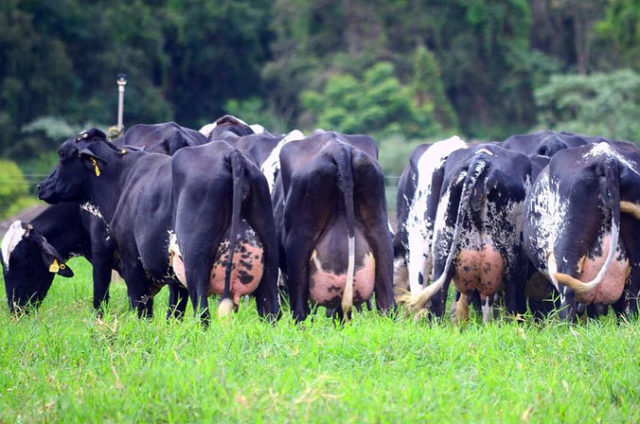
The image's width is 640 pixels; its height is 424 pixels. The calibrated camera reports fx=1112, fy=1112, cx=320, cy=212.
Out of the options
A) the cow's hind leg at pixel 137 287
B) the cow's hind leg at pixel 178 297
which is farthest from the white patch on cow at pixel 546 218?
the cow's hind leg at pixel 137 287

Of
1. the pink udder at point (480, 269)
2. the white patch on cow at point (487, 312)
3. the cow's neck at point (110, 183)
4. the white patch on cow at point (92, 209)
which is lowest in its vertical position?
the white patch on cow at point (487, 312)

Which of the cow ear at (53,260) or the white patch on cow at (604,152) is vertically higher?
the white patch on cow at (604,152)

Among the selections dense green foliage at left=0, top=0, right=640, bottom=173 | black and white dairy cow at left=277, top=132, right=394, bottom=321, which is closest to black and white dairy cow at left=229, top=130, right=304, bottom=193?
black and white dairy cow at left=277, top=132, right=394, bottom=321

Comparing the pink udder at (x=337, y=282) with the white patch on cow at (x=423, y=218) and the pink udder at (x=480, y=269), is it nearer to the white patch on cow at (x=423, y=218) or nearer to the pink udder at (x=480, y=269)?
the pink udder at (x=480, y=269)

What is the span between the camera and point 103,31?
33750 mm

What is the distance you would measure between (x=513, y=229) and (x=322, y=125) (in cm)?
2611

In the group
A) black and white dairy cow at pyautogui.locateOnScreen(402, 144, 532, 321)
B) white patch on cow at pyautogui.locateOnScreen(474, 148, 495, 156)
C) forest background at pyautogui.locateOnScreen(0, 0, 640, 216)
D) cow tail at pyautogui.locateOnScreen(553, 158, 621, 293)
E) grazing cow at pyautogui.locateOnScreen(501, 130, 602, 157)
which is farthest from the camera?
forest background at pyautogui.locateOnScreen(0, 0, 640, 216)

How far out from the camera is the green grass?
20.4ft

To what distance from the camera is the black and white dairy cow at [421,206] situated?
10484 mm

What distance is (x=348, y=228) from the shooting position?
28.1ft

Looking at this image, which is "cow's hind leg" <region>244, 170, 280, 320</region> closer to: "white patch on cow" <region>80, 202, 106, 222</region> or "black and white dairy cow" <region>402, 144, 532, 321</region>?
"black and white dairy cow" <region>402, 144, 532, 321</region>

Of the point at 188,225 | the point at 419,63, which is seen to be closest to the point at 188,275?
the point at 188,225

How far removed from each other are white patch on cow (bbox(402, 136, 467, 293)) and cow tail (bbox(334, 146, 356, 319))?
1980 millimetres

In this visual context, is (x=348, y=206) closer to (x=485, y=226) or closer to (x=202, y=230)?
(x=202, y=230)
